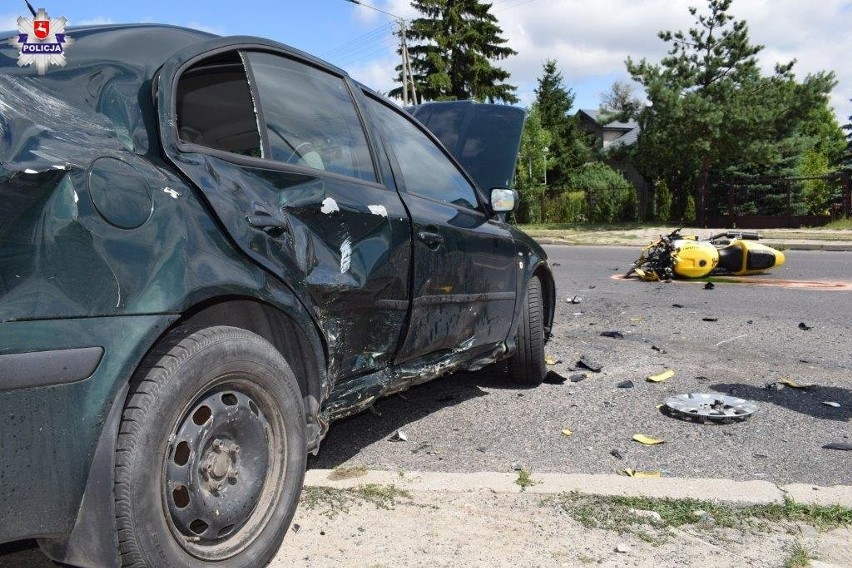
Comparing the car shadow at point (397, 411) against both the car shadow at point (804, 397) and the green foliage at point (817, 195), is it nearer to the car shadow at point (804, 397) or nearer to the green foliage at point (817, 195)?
the car shadow at point (804, 397)

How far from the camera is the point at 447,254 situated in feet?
12.5

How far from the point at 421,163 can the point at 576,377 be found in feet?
7.37

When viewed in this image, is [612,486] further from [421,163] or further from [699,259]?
[699,259]

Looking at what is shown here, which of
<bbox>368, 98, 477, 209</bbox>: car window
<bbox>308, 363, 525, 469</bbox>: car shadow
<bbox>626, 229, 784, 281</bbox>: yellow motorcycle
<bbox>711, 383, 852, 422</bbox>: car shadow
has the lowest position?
<bbox>711, 383, 852, 422</bbox>: car shadow

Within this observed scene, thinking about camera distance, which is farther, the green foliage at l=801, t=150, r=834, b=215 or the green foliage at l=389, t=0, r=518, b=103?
the green foliage at l=389, t=0, r=518, b=103

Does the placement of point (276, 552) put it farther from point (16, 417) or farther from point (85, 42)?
point (85, 42)

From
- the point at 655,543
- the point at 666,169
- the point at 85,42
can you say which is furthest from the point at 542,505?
the point at 666,169

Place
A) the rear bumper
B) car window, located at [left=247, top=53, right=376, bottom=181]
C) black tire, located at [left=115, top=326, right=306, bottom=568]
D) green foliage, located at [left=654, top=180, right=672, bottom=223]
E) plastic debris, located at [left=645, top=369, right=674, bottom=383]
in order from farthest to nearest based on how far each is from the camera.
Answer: green foliage, located at [left=654, top=180, right=672, bottom=223]
plastic debris, located at [left=645, top=369, right=674, bottom=383]
car window, located at [left=247, top=53, right=376, bottom=181]
black tire, located at [left=115, top=326, right=306, bottom=568]
the rear bumper

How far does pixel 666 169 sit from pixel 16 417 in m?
33.8

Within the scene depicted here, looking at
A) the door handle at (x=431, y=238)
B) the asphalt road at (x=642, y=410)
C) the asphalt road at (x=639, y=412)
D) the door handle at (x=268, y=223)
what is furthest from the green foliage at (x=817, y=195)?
the door handle at (x=268, y=223)

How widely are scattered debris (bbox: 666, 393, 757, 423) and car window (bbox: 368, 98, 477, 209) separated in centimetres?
175

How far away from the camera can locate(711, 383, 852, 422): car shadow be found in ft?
15.3

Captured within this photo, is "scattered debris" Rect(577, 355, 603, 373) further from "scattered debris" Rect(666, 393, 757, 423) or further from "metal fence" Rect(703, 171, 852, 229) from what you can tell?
"metal fence" Rect(703, 171, 852, 229)

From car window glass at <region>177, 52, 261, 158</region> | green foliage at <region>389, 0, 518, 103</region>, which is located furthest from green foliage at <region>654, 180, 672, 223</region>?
car window glass at <region>177, 52, 261, 158</region>
